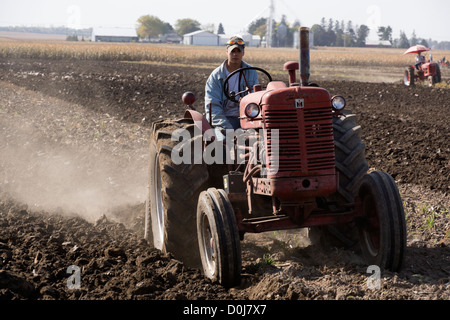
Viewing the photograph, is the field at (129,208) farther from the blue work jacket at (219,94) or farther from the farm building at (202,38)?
the farm building at (202,38)

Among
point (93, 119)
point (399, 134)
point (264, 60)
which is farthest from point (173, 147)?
point (264, 60)

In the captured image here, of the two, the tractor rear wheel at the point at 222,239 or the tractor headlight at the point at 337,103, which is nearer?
the tractor rear wheel at the point at 222,239

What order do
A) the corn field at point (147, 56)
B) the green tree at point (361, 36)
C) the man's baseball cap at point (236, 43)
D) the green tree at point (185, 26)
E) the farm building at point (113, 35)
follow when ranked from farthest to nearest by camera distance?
the green tree at point (185, 26) < the green tree at point (361, 36) < the farm building at point (113, 35) < the corn field at point (147, 56) < the man's baseball cap at point (236, 43)

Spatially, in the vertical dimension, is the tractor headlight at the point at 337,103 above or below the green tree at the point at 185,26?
below

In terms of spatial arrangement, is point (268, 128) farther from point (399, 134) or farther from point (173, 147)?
point (399, 134)

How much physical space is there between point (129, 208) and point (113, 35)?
106 metres

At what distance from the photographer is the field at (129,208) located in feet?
14.0

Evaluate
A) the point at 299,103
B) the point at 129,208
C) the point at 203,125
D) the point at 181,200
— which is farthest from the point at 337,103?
the point at 129,208

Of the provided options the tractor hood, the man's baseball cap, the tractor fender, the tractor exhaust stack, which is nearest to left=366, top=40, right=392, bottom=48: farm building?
the man's baseball cap

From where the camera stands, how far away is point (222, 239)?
423cm

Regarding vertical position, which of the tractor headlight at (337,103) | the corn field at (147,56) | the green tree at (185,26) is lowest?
the tractor headlight at (337,103)

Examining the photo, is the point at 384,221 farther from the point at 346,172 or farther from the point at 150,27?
the point at 150,27

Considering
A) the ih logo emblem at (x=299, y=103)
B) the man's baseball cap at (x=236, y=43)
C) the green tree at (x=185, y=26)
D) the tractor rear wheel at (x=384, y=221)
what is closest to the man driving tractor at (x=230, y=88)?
the man's baseball cap at (x=236, y=43)

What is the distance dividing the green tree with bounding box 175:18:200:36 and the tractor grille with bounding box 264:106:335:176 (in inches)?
5442
